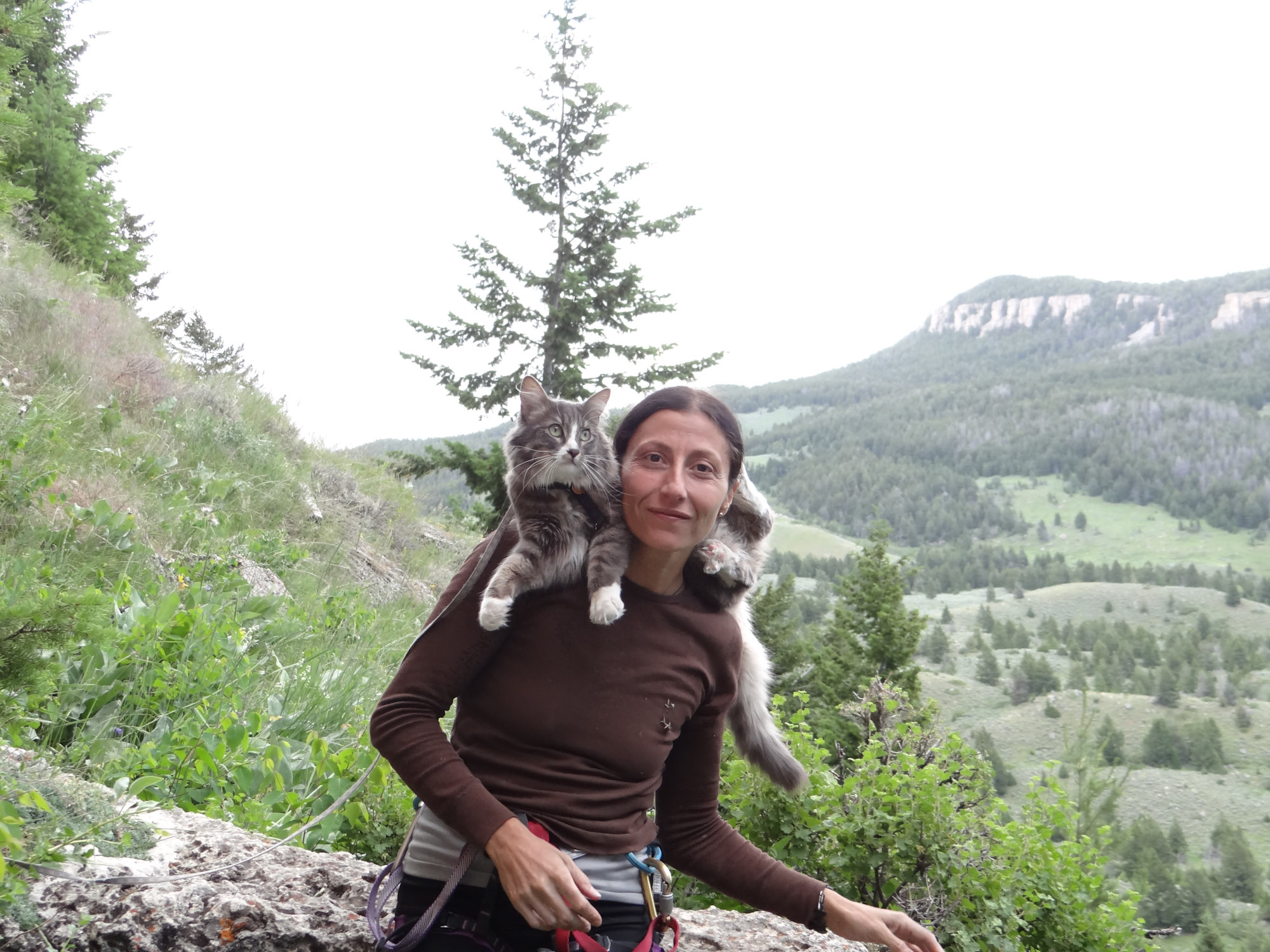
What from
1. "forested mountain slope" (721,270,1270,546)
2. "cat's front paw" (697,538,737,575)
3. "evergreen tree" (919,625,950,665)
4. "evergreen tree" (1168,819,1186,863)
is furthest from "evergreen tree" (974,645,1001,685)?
"cat's front paw" (697,538,737,575)

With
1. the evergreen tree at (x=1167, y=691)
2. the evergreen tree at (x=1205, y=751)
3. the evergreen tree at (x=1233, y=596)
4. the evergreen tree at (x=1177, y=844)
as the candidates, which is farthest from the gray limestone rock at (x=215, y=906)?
the evergreen tree at (x=1233, y=596)

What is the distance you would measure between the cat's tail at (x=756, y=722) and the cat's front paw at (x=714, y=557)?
280 mm

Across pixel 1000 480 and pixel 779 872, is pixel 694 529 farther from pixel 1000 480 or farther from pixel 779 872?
pixel 1000 480

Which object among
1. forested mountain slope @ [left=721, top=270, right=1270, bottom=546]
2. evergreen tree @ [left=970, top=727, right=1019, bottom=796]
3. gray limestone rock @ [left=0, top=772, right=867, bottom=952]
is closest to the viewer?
gray limestone rock @ [left=0, top=772, right=867, bottom=952]

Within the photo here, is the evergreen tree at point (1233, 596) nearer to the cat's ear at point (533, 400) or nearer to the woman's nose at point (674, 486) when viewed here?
the cat's ear at point (533, 400)

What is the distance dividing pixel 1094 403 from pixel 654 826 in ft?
727

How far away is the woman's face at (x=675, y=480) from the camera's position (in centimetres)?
234

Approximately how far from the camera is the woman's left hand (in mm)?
2328

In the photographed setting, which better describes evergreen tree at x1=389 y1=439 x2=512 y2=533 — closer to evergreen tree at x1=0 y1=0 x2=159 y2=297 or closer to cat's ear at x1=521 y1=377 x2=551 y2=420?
evergreen tree at x1=0 y1=0 x2=159 y2=297

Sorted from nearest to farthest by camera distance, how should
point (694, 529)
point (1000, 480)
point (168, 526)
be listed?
1. point (694, 529)
2. point (168, 526)
3. point (1000, 480)

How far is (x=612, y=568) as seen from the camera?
→ 2467 mm

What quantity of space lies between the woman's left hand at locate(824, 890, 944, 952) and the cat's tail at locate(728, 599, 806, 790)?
51 centimetres

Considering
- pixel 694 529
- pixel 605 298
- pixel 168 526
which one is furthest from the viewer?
pixel 605 298

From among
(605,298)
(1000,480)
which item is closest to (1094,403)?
(1000,480)
